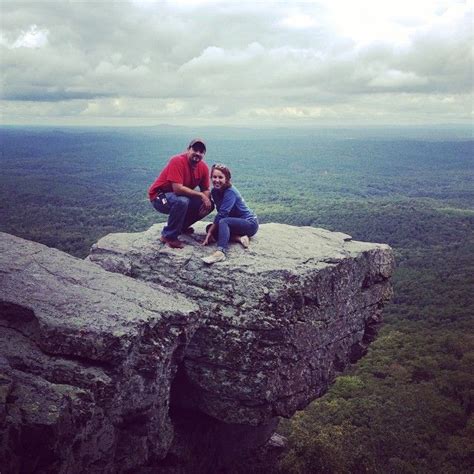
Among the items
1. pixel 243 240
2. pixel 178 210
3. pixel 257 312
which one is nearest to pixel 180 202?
pixel 178 210

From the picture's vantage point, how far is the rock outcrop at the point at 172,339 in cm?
859

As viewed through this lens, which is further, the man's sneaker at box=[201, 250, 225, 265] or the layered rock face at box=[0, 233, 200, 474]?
the man's sneaker at box=[201, 250, 225, 265]

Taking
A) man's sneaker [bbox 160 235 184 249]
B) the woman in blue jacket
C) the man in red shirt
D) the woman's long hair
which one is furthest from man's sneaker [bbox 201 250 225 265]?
the woman's long hair

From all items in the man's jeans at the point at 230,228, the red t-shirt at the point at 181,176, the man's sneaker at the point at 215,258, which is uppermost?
the red t-shirt at the point at 181,176

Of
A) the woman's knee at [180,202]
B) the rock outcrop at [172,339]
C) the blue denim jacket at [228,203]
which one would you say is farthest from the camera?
the blue denim jacket at [228,203]

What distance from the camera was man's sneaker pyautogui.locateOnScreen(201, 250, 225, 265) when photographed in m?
12.3

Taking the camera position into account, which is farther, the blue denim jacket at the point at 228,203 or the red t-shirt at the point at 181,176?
the blue denim jacket at the point at 228,203

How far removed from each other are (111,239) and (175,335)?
5.45 metres

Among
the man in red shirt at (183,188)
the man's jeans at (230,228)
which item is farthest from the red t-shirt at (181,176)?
the man's jeans at (230,228)

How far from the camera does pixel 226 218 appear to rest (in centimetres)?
1277

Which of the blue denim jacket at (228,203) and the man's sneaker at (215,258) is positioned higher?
the blue denim jacket at (228,203)

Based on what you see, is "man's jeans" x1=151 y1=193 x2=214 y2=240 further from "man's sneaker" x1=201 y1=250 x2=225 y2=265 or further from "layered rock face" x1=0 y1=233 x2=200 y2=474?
"layered rock face" x1=0 y1=233 x2=200 y2=474

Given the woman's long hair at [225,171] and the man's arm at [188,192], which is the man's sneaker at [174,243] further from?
the woman's long hair at [225,171]

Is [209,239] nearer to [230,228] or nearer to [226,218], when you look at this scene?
[230,228]
